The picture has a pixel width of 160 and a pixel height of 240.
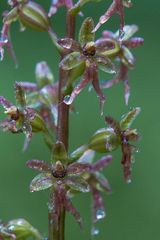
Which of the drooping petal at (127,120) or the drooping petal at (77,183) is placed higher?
the drooping petal at (127,120)

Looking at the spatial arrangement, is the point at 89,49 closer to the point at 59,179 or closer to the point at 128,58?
the point at 128,58

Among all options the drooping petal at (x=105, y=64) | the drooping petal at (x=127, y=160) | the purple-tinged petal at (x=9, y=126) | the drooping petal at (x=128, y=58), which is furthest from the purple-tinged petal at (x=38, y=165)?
the drooping petal at (x=128, y=58)

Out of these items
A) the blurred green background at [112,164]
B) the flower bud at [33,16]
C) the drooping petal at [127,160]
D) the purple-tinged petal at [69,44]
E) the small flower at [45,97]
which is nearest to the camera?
the purple-tinged petal at [69,44]

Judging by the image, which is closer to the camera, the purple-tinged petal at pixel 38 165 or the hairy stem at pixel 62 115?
the purple-tinged petal at pixel 38 165

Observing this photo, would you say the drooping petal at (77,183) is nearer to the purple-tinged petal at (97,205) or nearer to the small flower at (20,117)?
the small flower at (20,117)

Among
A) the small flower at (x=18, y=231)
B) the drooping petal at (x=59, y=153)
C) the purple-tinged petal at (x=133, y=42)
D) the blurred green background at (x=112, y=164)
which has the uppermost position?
the blurred green background at (x=112, y=164)

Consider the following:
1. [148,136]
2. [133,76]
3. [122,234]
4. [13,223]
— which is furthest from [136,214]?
[13,223]

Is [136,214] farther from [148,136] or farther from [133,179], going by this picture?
[148,136]
